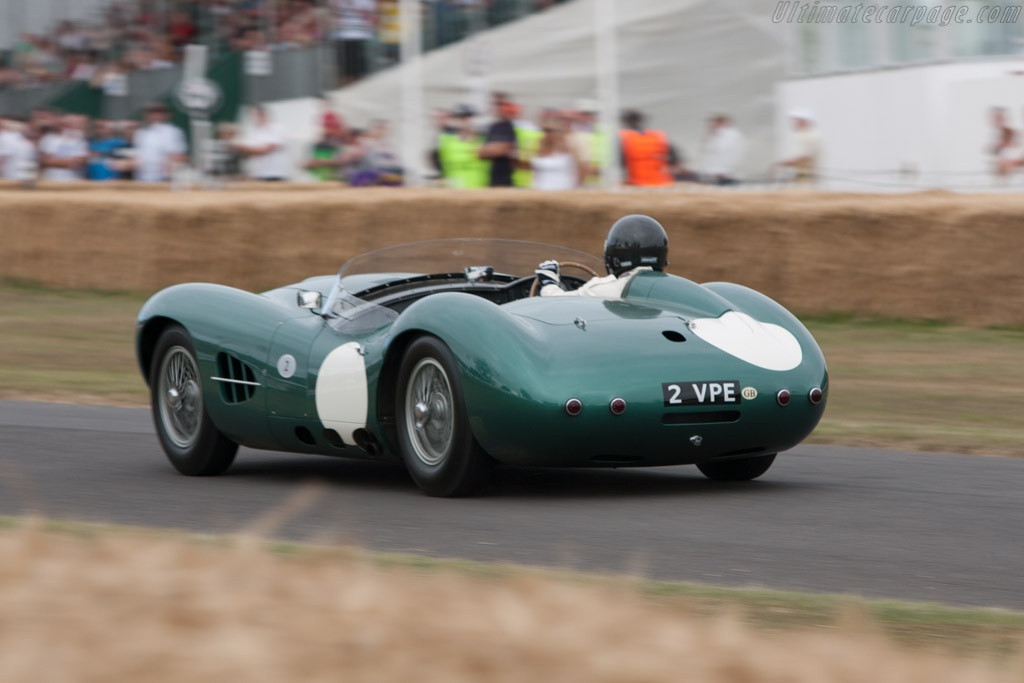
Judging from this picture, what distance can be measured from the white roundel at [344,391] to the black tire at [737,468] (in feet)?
5.11

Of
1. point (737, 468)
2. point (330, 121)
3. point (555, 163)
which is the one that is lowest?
point (737, 468)

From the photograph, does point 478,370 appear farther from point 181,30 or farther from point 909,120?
point 181,30

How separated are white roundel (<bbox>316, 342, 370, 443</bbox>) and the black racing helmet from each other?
3.84 ft

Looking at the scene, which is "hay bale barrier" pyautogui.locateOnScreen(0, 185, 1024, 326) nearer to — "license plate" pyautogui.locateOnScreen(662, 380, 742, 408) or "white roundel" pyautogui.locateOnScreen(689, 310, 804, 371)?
"white roundel" pyautogui.locateOnScreen(689, 310, 804, 371)

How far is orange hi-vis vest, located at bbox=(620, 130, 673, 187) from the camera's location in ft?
52.9

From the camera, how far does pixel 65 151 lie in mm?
21062

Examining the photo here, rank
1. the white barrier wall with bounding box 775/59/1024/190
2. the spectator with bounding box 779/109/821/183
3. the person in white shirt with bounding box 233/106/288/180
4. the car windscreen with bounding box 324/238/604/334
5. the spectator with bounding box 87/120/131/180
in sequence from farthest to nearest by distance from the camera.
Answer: the spectator with bounding box 87/120/131/180 < the person in white shirt with bounding box 233/106/288/180 < the white barrier wall with bounding box 775/59/1024/190 < the spectator with bounding box 779/109/821/183 < the car windscreen with bounding box 324/238/604/334

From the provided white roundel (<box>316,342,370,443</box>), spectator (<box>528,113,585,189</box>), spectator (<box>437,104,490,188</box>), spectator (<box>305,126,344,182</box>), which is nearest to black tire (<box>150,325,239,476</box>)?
white roundel (<box>316,342,370,443</box>)

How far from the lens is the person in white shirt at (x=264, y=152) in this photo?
63.4 ft

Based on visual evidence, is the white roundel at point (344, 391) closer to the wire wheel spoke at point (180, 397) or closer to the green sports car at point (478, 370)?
the green sports car at point (478, 370)

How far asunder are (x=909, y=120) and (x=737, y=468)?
43.1ft

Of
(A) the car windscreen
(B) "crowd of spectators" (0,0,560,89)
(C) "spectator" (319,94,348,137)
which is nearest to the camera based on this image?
(A) the car windscreen

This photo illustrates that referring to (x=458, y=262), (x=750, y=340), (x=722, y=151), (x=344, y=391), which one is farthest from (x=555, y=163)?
(x=750, y=340)

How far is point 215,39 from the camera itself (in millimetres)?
24641
